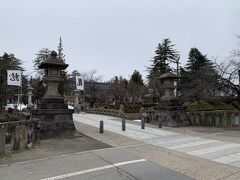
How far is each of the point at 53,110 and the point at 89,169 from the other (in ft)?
21.1

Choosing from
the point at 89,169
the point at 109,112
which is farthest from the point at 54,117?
the point at 109,112

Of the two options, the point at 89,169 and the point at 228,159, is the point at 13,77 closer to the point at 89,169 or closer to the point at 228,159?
the point at 89,169

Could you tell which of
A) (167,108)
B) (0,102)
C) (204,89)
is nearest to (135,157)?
(167,108)

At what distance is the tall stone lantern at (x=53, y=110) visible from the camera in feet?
40.1

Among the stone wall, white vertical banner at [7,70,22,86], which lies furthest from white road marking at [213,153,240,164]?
white vertical banner at [7,70,22,86]

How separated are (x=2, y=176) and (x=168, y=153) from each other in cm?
519

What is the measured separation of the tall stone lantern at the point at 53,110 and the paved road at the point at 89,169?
4.32m

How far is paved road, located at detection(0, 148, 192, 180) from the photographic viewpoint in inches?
240

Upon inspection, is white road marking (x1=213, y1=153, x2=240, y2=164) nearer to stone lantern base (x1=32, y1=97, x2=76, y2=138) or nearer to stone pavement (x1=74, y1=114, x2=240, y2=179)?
stone pavement (x1=74, y1=114, x2=240, y2=179)

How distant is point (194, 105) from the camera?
34875mm

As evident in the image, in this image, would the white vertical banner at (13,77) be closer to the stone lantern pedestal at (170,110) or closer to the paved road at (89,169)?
the stone lantern pedestal at (170,110)

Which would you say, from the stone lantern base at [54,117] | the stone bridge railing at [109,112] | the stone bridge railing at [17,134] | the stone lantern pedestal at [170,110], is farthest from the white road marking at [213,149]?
the stone bridge railing at [109,112]

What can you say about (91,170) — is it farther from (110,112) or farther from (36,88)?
(36,88)

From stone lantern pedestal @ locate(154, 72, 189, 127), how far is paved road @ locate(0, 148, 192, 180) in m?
10.2
